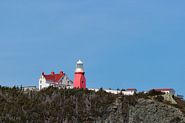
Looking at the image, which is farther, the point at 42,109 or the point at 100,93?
the point at 100,93

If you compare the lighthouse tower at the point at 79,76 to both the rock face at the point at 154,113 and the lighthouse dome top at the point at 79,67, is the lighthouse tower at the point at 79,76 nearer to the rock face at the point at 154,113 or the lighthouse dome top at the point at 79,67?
the lighthouse dome top at the point at 79,67

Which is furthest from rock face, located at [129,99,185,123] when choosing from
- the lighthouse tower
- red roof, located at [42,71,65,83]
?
red roof, located at [42,71,65,83]

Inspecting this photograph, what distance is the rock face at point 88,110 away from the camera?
39125 millimetres

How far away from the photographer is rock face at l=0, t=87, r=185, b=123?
39125 millimetres

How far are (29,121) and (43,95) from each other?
4.81 m

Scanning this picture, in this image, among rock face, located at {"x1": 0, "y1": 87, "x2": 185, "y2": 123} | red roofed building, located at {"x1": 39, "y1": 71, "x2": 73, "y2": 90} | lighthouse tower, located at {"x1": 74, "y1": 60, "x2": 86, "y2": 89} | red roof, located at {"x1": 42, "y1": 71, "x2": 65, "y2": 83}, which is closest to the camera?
rock face, located at {"x1": 0, "y1": 87, "x2": 185, "y2": 123}

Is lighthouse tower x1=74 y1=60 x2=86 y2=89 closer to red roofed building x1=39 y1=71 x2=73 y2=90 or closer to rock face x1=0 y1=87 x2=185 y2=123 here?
red roofed building x1=39 y1=71 x2=73 y2=90

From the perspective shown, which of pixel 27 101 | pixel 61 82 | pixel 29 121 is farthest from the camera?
pixel 61 82

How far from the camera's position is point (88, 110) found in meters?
40.3

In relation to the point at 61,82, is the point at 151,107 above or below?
below

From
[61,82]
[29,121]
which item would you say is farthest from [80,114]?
[61,82]

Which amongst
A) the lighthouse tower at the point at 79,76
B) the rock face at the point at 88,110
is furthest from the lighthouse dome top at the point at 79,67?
the rock face at the point at 88,110

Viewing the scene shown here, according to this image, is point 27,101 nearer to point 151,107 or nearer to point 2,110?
point 2,110

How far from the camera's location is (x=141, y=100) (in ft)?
133
